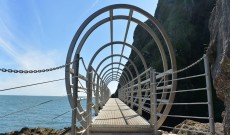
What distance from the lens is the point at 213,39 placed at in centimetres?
429

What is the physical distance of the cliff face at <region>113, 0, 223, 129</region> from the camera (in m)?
28.5

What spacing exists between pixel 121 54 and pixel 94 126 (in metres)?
6.75

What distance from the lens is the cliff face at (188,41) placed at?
28484 mm

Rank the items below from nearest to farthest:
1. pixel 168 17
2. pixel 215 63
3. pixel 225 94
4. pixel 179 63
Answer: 1. pixel 225 94
2. pixel 215 63
3. pixel 179 63
4. pixel 168 17

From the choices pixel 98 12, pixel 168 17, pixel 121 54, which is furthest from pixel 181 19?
pixel 98 12

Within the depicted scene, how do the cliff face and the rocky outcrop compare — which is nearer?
the rocky outcrop

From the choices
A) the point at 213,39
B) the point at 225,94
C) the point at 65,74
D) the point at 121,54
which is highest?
the point at 121,54

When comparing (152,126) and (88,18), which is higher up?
(88,18)

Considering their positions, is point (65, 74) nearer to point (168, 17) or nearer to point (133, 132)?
point (133, 132)

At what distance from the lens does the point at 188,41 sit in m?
34.8

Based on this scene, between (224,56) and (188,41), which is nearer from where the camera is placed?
(224,56)

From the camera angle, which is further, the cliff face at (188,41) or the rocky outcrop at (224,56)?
the cliff face at (188,41)

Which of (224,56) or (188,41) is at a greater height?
(188,41)

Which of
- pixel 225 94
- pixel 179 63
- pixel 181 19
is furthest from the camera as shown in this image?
pixel 181 19
